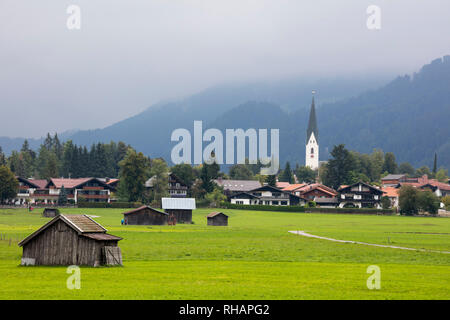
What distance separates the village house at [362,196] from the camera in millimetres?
179375

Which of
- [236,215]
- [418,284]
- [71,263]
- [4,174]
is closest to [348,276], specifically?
[418,284]

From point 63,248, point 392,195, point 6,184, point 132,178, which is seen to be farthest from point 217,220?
point 392,195

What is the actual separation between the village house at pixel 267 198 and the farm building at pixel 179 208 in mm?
71527

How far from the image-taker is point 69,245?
4203cm

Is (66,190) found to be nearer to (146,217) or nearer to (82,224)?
(146,217)

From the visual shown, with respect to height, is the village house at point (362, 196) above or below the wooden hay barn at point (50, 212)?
above

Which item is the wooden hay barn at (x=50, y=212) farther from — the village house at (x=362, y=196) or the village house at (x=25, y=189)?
the village house at (x=362, y=196)

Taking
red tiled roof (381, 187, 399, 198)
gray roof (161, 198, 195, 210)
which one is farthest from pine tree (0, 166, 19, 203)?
red tiled roof (381, 187, 399, 198)

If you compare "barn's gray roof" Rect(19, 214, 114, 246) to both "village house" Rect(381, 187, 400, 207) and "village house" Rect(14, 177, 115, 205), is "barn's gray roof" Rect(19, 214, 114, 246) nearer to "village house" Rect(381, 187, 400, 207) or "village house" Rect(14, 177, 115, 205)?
"village house" Rect(14, 177, 115, 205)

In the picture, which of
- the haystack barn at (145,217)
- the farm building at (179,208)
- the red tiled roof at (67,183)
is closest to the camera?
the haystack barn at (145,217)

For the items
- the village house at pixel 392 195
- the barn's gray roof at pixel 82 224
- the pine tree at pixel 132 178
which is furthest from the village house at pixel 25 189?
the barn's gray roof at pixel 82 224

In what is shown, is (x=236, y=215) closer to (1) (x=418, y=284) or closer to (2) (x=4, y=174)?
(2) (x=4, y=174)
